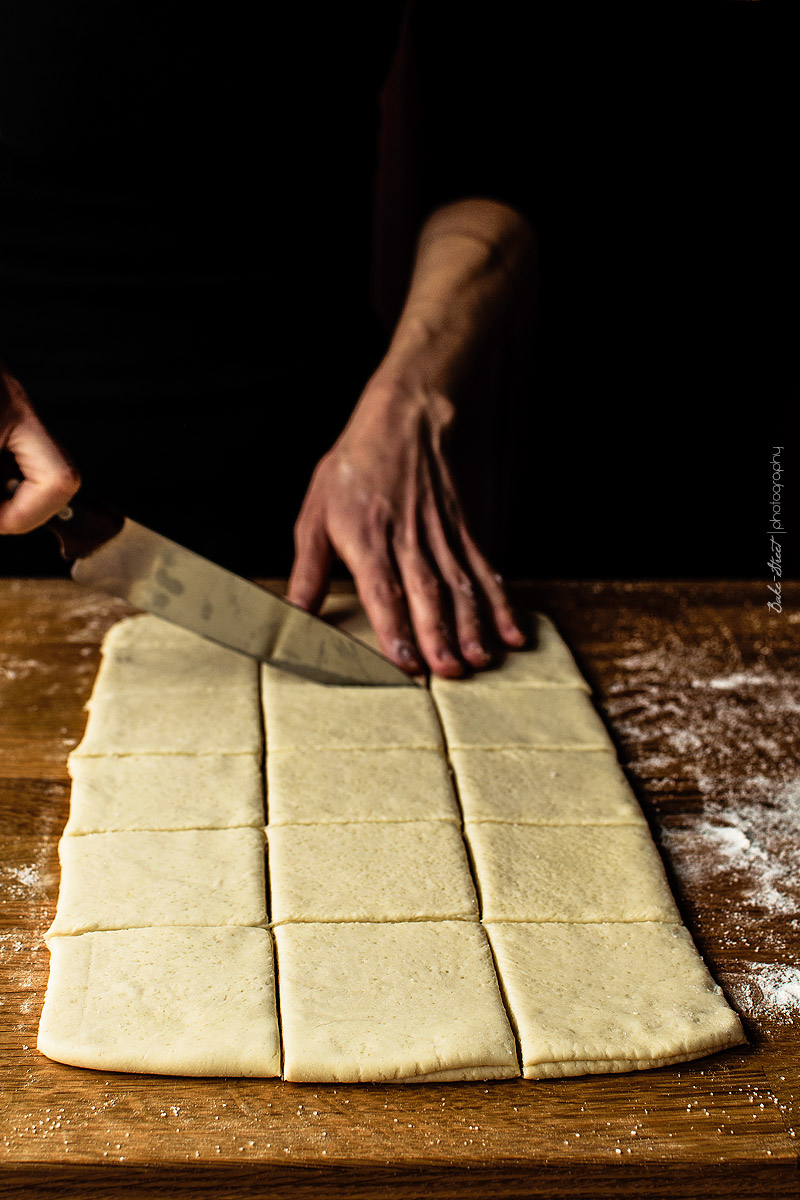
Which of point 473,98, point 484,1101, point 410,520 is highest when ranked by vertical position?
point 473,98

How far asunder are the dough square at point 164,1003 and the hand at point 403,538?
0.61 metres

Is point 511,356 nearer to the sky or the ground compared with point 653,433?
nearer to the sky

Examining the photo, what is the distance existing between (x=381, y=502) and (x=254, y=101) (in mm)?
729

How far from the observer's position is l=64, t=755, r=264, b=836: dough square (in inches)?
48.7

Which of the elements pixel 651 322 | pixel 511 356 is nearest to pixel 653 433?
pixel 651 322

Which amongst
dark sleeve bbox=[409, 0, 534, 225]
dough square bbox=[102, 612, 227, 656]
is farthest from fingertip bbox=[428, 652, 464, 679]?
dark sleeve bbox=[409, 0, 534, 225]

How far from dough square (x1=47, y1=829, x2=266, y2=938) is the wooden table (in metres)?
0.05

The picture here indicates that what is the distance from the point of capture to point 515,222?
201 cm

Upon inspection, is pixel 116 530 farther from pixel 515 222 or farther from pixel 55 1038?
pixel 515 222

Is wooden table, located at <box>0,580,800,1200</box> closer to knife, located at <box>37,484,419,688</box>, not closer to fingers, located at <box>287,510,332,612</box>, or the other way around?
knife, located at <box>37,484,419,688</box>

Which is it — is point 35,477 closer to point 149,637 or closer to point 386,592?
point 149,637

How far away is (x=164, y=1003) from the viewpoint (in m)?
1.01

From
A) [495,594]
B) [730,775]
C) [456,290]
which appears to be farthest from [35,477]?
[730,775]

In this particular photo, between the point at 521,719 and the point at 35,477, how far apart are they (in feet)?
2.43
